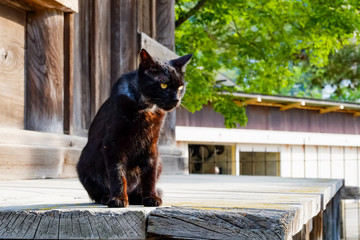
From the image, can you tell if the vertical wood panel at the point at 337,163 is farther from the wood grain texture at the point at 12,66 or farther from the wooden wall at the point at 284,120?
the wood grain texture at the point at 12,66

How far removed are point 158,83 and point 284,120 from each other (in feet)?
56.0

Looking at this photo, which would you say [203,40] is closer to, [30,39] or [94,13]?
[94,13]

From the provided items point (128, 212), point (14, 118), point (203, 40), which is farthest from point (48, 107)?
point (203, 40)

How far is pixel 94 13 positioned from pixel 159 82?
3.35 meters

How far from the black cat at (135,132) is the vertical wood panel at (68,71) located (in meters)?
2.34

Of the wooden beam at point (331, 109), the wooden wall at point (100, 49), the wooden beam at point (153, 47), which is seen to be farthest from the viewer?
the wooden beam at point (331, 109)

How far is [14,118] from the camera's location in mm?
4379

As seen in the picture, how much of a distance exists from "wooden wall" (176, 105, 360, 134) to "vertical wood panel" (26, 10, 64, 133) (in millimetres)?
11755

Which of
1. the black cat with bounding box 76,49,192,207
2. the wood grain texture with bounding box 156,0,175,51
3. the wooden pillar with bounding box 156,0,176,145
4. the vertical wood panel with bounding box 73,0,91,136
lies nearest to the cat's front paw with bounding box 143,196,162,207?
the black cat with bounding box 76,49,192,207

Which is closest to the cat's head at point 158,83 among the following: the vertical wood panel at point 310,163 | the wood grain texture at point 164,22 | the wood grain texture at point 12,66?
the wood grain texture at point 12,66

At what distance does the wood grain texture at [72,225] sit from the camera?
1.90 metres

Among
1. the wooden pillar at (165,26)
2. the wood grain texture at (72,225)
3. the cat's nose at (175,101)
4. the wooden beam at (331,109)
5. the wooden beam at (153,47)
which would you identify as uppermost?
the wooden pillar at (165,26)

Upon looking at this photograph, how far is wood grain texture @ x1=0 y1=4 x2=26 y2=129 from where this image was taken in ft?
14.1

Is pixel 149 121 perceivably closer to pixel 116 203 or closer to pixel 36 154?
pixel 116 203
